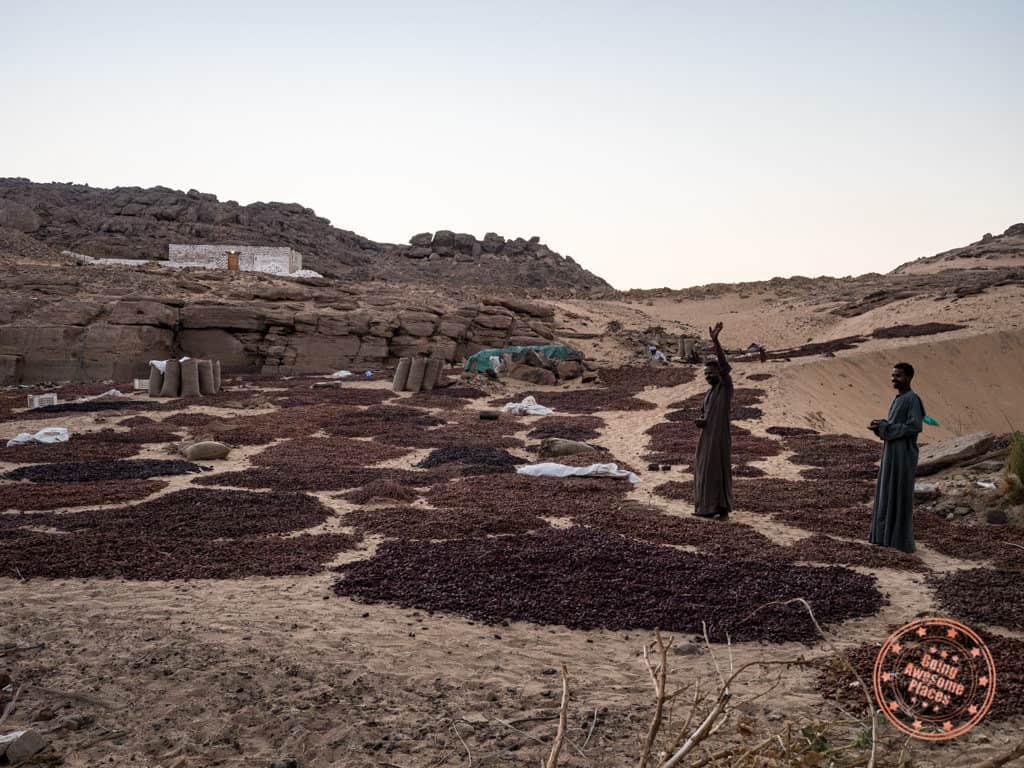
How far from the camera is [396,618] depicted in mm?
6715

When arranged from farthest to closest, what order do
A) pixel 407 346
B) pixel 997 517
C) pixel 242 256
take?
1. pixel 242 256
2. pixel 407 346
3. pixel 997 517

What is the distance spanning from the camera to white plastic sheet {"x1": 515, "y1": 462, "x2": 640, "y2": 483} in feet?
45.5

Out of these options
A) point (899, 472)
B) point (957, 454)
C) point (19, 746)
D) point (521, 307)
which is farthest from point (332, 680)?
point (521, 307)

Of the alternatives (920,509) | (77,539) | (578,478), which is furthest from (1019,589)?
(77,539)

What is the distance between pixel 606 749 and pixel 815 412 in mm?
20265

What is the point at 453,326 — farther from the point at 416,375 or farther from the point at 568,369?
the point at 416,375

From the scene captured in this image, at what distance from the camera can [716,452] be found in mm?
10984

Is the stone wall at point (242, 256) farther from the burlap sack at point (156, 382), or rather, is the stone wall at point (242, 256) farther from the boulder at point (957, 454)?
the boulder at point (957, 454)

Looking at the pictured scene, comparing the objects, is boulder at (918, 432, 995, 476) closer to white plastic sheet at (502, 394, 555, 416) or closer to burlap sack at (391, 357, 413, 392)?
white plastic sheet at (502, 394, 555, 416)

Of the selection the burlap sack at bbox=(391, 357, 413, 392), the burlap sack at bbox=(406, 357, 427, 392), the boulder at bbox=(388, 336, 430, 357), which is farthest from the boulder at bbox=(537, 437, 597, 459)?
the boulder at bbox=(388, 336, 430, 357)

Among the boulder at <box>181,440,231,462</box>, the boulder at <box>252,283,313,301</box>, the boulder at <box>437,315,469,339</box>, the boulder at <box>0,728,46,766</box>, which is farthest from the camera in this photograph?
the boulder at <box>252,283,313,301</box>

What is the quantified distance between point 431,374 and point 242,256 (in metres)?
28.3

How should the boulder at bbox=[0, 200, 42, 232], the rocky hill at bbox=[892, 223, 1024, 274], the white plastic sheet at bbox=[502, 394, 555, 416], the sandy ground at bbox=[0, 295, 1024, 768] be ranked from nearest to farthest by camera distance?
the sandy ground at bbox=[0, 295, 1024, 768], the white plastic sheet at bbox=[502, 394, 555, 416], the boulder at bbox=[0, 200, 42, 232], the rocky hill at bbox=[892, 223, 1024, 274]

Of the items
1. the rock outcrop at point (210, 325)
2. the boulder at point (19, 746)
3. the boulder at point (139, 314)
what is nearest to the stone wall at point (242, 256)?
the rock outcrop at point (210, 325)
